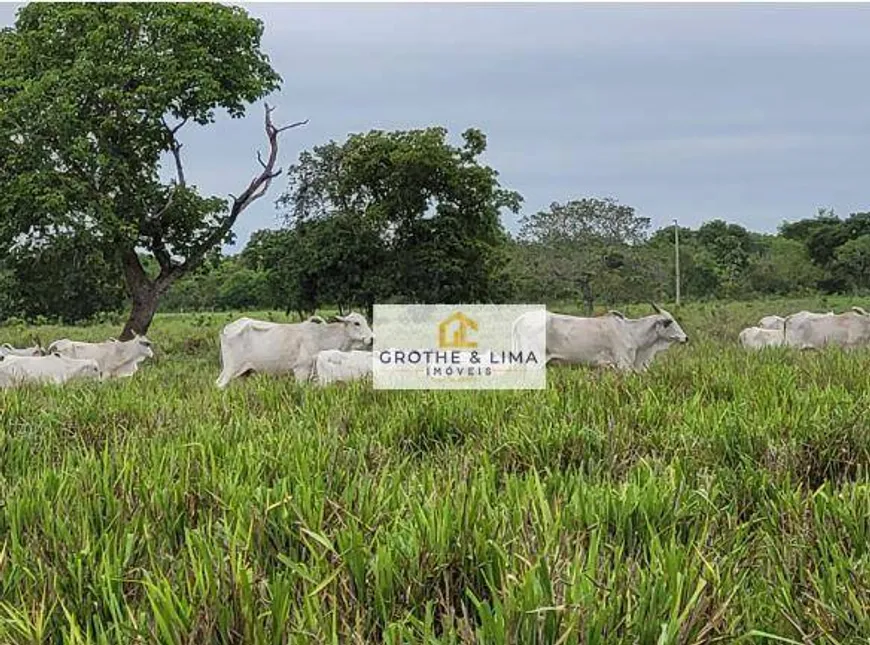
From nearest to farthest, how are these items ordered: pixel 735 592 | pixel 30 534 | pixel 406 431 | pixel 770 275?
pixel 735 592, pixel 30 534, pixel 406 431, pixel 770 275

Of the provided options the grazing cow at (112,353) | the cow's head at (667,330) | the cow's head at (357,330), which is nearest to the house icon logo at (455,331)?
the cow's head at (357,330)

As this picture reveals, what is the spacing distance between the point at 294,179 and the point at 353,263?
3.18m

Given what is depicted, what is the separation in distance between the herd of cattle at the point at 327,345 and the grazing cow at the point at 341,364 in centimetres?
1

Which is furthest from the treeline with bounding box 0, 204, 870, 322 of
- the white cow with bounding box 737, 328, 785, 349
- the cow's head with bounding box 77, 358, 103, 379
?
the white cow with bounding box 737, 328, 785, 349

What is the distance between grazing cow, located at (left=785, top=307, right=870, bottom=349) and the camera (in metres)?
13.6

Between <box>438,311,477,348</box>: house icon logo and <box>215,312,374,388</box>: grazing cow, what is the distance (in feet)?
4.45

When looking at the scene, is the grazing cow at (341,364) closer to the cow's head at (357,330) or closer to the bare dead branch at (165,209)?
the cow's head at (357,330)

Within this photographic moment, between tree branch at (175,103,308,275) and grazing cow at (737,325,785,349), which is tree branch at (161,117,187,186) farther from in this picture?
grazing cow at (737,325,785,349)

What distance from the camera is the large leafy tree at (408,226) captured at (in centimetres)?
2048

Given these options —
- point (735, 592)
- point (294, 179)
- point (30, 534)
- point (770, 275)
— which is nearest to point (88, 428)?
point (30, 534)

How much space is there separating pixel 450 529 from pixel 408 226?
1941 cm

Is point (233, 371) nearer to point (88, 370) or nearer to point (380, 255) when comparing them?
point (88, 370)

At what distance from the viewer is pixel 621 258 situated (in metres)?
32.8

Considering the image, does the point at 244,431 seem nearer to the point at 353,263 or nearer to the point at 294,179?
the point at 353,263
